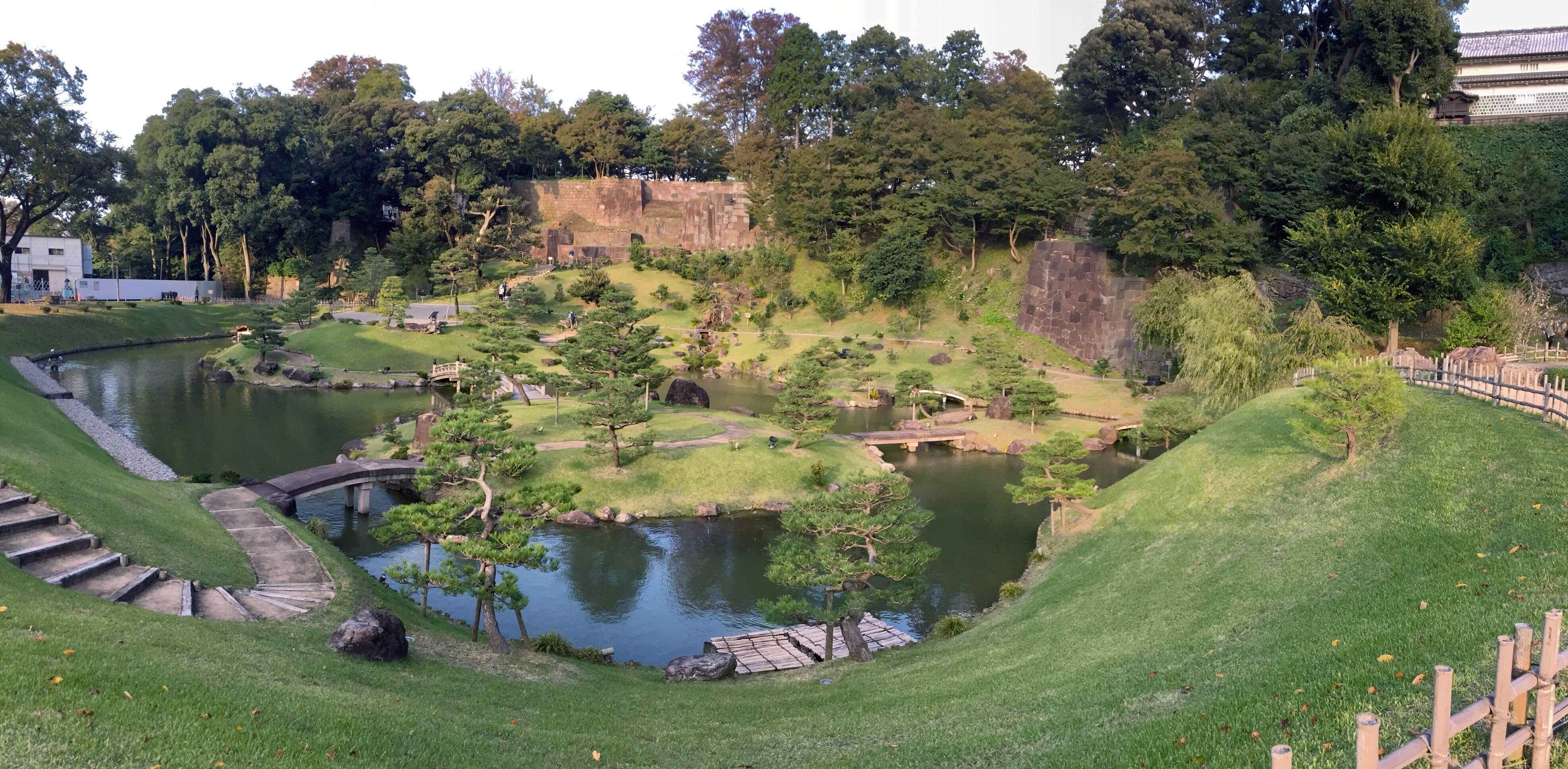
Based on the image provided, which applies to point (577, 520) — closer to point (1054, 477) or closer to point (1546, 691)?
point (1054, 477)

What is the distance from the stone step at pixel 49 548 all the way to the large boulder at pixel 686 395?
2452 centimetres

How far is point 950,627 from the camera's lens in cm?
1819

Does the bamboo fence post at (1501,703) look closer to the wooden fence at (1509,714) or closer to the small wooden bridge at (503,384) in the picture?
the wooden fence at (1509,714)

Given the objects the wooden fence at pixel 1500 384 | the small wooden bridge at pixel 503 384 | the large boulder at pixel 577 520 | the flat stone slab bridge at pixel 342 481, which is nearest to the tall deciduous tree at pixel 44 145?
the small wooden bridge at pixel 503 384

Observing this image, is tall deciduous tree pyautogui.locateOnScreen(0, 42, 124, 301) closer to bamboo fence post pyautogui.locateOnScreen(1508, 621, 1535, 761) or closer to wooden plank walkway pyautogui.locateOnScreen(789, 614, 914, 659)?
wooden plank walkway pyautogui.locateOnScreen(789, 614, 914, 659)

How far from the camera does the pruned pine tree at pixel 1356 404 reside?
17609mm

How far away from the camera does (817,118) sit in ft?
217

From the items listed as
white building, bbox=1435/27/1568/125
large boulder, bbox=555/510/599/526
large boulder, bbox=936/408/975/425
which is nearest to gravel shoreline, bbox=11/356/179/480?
large boulder, bbox=555/510/599/526

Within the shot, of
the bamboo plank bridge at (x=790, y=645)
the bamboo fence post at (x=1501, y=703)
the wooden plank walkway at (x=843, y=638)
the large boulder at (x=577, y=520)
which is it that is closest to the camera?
the bamboo fence post at (x=1501, y=703)

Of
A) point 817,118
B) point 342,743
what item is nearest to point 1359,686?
point 342,743

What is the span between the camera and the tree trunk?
1630 centimetres

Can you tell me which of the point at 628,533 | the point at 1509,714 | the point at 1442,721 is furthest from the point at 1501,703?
the point at 628,533

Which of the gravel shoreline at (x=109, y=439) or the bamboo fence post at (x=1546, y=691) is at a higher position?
the bamboo fence post at (x=1546, y=691)

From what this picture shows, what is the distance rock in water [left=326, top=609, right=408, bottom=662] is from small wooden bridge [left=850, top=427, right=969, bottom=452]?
23.1 metres
